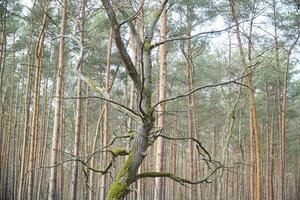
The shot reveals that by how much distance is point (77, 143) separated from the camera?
12430mm

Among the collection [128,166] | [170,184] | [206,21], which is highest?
[206,21]

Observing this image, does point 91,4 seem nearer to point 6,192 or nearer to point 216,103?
point 6,192

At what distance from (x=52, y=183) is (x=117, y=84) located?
17812 millimetres

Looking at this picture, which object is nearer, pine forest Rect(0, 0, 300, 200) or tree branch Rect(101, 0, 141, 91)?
tree branch Rect(101, 0, 141, 91)

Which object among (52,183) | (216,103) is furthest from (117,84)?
(52,183)

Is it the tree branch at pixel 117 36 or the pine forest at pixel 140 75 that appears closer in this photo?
the tree branch at pixel 117 36

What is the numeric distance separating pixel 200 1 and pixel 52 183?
7630mm

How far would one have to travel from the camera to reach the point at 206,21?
14164mm

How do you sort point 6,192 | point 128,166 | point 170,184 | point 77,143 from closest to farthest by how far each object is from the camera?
point 128,166, point 77,143, point 6,192, point 170,184

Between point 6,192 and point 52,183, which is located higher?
point 52,183

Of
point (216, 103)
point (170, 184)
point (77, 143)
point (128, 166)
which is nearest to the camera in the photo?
point (128, 166)

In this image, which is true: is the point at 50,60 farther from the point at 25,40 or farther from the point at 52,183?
the point at 52,183

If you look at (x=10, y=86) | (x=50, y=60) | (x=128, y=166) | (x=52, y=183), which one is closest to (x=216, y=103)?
(x=50, y=60)

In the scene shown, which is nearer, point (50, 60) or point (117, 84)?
point (50, 60)
